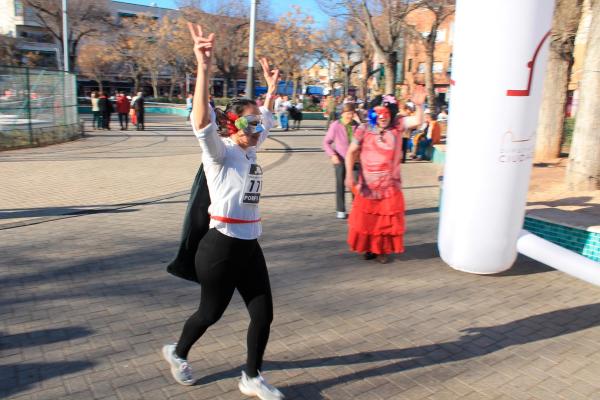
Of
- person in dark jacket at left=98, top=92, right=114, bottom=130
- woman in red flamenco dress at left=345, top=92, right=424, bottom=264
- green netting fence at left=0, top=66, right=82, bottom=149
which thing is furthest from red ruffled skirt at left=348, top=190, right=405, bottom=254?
person in dark jacket at left=98, top=92, right=114, bottom=130

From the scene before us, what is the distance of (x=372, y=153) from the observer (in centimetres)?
577

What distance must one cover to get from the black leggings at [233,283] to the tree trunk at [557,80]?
33.9ft

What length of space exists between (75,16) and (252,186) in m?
42.7

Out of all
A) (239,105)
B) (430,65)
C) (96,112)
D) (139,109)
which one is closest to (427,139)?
(430,65)

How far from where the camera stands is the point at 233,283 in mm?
3131

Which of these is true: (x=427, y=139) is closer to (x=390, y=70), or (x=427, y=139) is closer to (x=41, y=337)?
(x=390, y=70)

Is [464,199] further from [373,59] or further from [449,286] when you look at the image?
[373,59]

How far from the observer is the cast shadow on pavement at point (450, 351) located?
349 centimetres

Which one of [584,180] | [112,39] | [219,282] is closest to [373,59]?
[112,39]

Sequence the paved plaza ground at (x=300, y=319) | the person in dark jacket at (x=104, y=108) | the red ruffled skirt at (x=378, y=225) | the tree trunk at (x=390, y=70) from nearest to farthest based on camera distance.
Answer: the paved plaza ground at (x=300, y=319) → the red ruffled skirt at (x=378, y=225) → the person in dark jacket at (x=104, y=108) → the tree trunk at (x=390, y=70)

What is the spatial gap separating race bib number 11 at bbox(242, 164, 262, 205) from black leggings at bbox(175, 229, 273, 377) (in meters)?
0.26

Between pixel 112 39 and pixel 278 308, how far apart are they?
49.1 meters

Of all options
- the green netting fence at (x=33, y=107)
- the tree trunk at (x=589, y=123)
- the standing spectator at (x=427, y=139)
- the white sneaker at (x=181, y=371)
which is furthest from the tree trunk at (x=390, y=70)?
the white sneaker at (x=181, y=371)

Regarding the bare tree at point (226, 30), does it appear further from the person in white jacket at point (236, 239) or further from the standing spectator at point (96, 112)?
the person in white jacket at point (236, 239)
